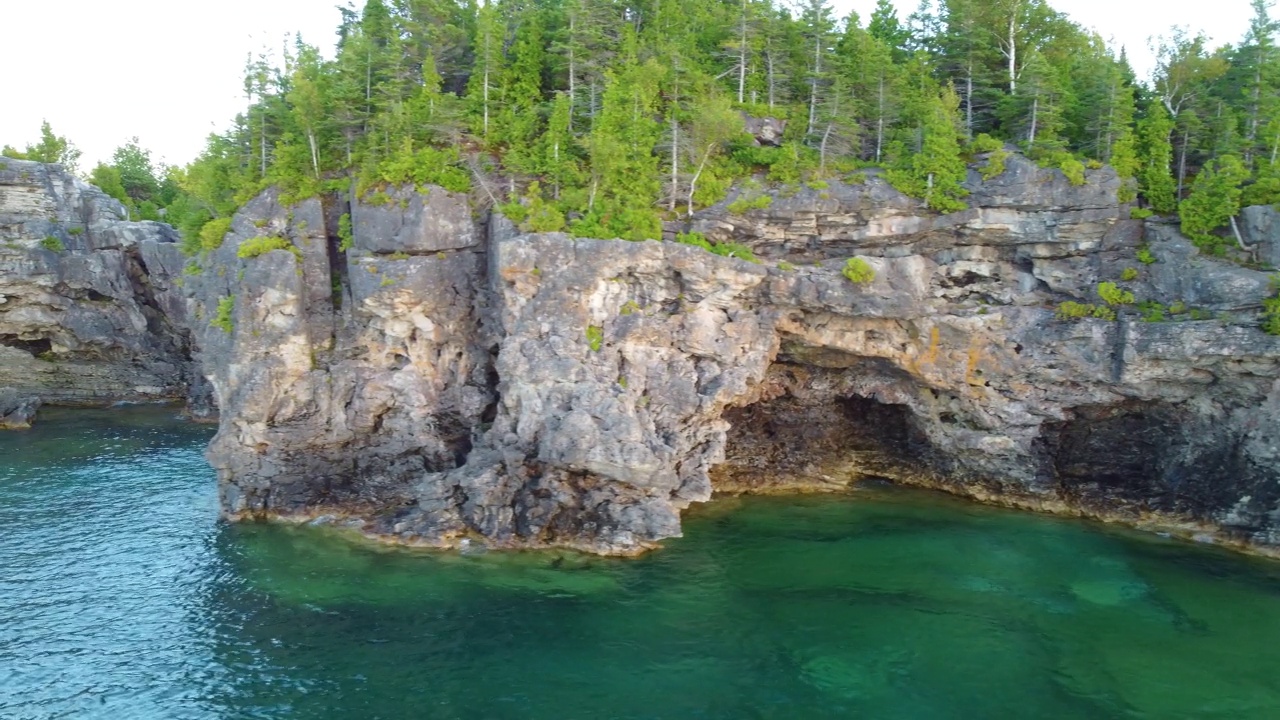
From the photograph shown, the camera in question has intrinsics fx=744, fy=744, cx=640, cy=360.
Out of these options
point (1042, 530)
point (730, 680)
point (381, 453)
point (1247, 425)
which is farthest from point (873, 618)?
point (381, 453)

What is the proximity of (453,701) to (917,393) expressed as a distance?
23.8 metres

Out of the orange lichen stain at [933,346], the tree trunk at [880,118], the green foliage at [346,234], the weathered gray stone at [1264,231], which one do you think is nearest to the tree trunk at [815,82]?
the tree trunk at [880,118]

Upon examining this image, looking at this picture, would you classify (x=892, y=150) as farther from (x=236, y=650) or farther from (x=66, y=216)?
(x=66, y=216)

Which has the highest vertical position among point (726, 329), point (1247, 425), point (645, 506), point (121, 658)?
point (726, 329)

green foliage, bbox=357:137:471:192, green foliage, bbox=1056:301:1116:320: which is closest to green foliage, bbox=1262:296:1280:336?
green foliage, bbox=1056:301:1116:320

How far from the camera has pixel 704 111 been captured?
31469 millimetres

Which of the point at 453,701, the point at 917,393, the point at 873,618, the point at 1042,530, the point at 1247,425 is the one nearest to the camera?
the point at 453,701

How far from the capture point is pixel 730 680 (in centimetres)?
2006

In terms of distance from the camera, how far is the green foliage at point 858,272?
30.1 m

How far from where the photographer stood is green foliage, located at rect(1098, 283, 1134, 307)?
30.2 meters

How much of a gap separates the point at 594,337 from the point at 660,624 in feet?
37.0

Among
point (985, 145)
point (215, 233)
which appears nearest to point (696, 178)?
point (985, 145)

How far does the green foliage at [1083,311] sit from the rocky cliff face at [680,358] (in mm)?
340

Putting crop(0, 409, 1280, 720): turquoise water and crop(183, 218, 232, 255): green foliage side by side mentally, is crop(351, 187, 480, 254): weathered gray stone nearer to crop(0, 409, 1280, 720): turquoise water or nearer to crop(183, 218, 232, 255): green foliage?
crop(183, 218, 232, 255): green foliage
